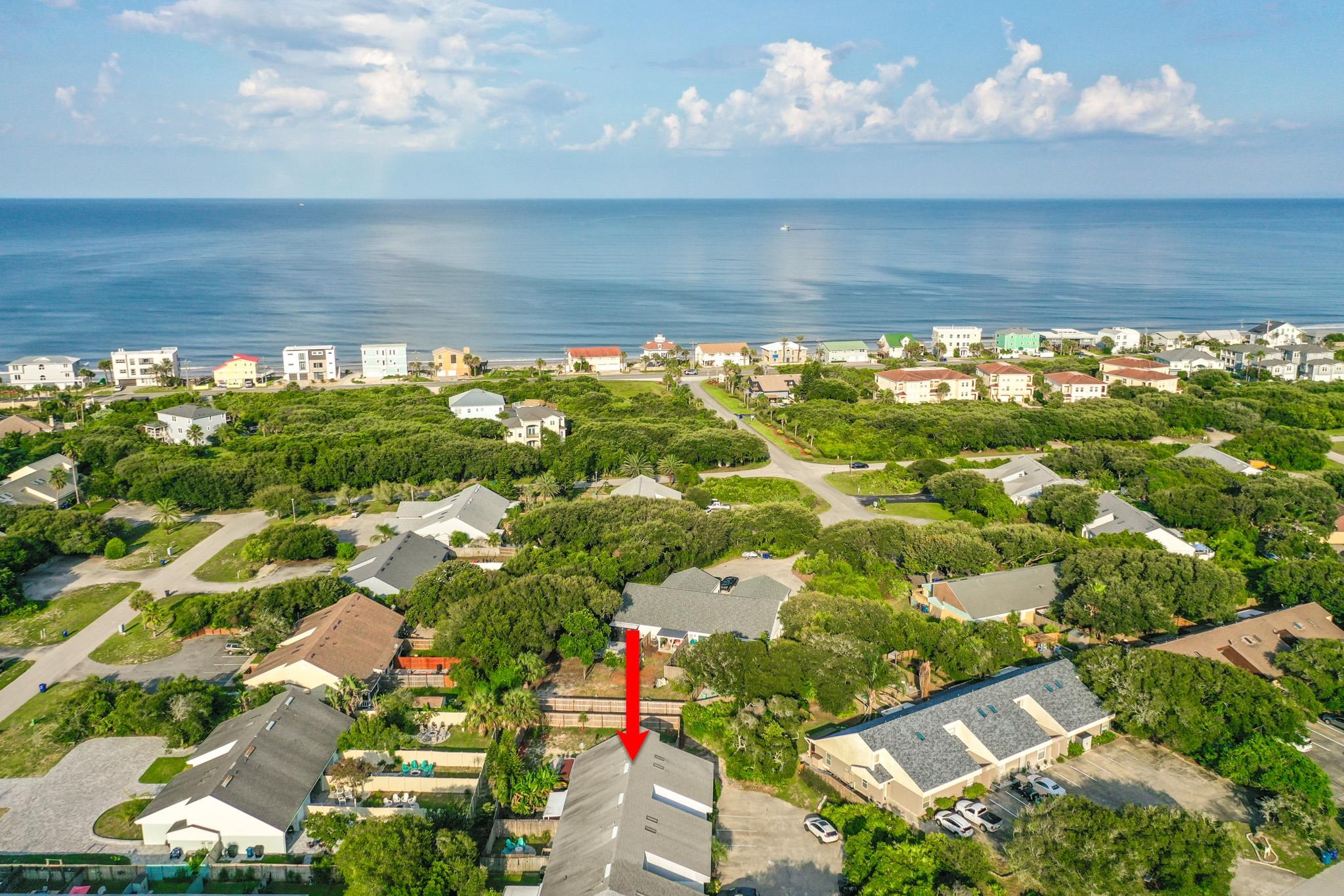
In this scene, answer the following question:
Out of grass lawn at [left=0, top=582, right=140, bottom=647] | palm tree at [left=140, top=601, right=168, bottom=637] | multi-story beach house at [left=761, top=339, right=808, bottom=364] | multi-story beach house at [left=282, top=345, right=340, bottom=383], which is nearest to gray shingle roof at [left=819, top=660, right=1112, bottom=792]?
palm tree at [left=140, top=601, right=168, bottom=637]

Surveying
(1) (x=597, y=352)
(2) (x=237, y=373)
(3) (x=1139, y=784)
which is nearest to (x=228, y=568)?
(3) (x=1139, y=784)

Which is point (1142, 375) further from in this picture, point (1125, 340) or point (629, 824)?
point (629, 824)

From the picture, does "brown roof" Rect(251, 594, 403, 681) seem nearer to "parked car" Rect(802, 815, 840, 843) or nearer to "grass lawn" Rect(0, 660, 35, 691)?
"grass lawn" Rect(0, 660, 35, 691)

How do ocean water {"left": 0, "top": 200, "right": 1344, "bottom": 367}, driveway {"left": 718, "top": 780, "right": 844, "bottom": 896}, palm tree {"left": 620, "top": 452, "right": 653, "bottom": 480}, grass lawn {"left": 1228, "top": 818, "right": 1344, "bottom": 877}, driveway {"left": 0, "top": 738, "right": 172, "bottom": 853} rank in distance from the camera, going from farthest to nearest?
ocean water {"left": 0, "top": 200, "right": 1344, "bottom": 367} < palm tree {"left": 620, "top": 452, "right": 653, "bottom": 480} < driveway {"left": 0, "top": 738, "right": 172, "bottom": 853} < grass lawn {"left": 1228, "top": 818, "right": 1344, "bottom": 877} < driveway {"left": 718, "top": 780, "right": 844, "bottom": 896}

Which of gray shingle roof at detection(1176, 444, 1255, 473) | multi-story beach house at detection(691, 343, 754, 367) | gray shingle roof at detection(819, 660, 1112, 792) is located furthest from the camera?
multi-story beach house at detection(691, 343, 754, 367)

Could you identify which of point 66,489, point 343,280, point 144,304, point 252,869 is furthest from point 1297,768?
point 343,280

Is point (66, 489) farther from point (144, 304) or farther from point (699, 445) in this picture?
point (144, 304)

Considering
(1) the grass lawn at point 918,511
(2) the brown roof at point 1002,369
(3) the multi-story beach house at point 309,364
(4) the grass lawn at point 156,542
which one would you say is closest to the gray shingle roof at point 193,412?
(4) the grass lawn at point 156,542
